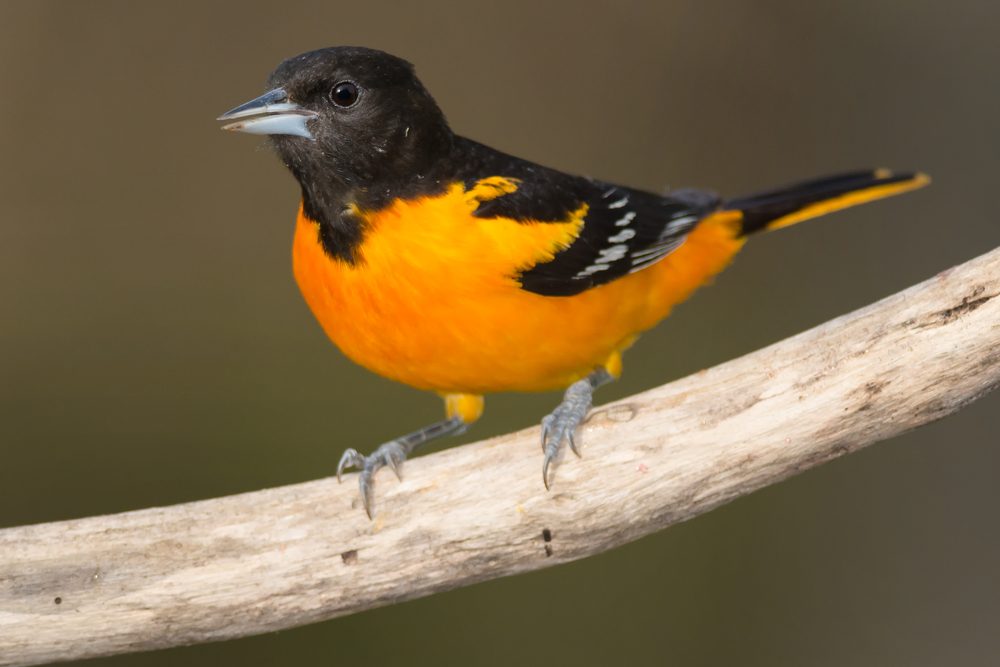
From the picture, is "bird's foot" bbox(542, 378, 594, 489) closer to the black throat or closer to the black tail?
the black throat

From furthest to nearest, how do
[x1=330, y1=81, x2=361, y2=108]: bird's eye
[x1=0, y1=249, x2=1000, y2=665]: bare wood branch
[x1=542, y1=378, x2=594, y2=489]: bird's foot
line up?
[x1=330, y1=81, x2=361, y2=108]: bird's eye → [x1=542, y1=378, x2=594, y2=489]: bird's foot → [x1=0, y1=249, x2=1000, y2=665]: bare wood branch

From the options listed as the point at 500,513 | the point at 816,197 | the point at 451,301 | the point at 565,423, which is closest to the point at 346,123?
the point at 451,301

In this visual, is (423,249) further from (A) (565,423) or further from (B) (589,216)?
(B) (589,216)

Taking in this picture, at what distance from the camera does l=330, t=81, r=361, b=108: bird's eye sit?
4184 mm

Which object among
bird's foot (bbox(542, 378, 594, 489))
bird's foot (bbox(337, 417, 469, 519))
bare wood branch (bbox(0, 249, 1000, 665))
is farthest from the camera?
bird's foot (bbox(337, 417, 469, 519))

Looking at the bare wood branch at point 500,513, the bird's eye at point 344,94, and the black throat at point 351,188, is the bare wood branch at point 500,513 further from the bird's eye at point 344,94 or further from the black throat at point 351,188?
the bird's eye at point 344,94

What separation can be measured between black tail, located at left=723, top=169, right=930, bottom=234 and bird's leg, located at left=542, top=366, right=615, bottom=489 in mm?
1606

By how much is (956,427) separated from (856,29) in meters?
2.84

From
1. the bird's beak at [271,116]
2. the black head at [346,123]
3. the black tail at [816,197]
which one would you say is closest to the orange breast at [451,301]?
the black head at [346,123]

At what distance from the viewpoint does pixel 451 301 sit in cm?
414

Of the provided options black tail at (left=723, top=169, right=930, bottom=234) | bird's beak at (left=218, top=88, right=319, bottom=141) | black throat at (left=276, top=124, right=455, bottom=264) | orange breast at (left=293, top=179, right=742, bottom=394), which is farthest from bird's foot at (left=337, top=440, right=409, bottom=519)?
black tail at (left=723, top=169, right=930, bottom=234)

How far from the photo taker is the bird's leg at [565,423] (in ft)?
13.0

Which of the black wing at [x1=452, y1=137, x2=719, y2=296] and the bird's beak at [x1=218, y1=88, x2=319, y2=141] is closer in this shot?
the bird's beak at [x1=218, y1=88, x2=319, y2=141]

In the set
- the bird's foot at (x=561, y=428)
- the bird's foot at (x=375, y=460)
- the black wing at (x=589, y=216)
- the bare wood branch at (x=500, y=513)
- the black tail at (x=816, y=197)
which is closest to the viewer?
the bare wood branch at (x=500, y=513)
